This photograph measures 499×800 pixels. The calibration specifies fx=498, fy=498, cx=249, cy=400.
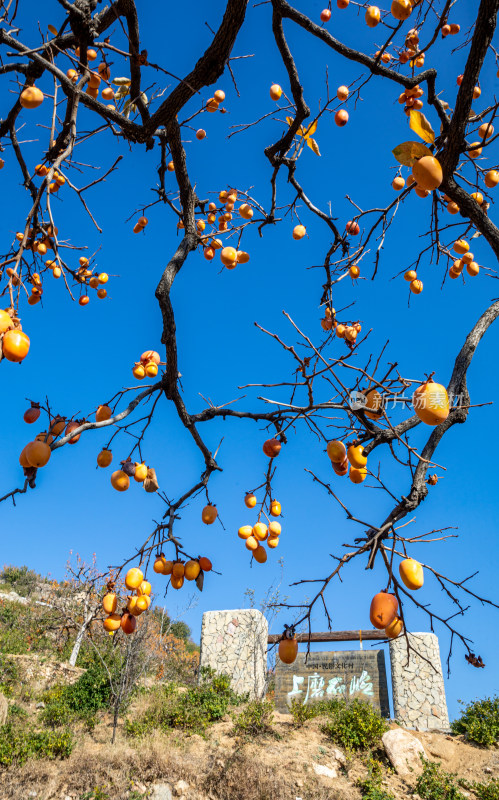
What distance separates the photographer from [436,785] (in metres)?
5.70

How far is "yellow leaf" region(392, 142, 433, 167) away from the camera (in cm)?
146

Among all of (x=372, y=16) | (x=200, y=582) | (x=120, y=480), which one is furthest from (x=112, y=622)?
(x=372, y=16)

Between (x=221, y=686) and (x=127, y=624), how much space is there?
783 centimetres

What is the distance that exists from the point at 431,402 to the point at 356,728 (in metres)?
7.32

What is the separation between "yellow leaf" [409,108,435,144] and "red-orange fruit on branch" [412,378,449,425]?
29.4 inches

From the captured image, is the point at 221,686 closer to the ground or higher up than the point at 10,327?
closer to the ground

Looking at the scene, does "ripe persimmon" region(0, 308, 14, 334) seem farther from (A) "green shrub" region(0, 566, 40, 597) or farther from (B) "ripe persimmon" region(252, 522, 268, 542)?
(A) "green shrub" region(0, 566, 40, 597)

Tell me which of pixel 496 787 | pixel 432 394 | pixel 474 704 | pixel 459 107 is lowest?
pixel 496 787

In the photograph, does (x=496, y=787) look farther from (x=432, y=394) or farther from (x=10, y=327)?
(x=10, y=327)

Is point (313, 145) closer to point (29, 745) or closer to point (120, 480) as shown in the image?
point (120, 480)

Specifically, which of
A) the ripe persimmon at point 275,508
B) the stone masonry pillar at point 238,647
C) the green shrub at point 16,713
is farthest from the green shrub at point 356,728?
the ripe persimmon at point 275,508

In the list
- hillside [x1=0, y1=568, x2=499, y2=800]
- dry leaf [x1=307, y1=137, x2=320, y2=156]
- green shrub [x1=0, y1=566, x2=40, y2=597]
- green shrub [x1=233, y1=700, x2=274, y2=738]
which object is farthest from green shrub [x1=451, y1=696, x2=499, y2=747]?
green shrub [x1=0, y1=566, x2=40, y2=597]

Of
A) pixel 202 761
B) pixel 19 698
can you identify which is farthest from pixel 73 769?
pixel 19 698

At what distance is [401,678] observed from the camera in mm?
8695
